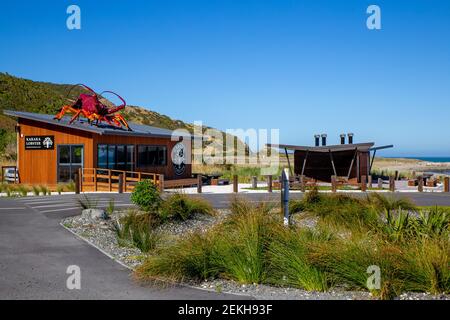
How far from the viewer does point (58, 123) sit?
25.7 metres

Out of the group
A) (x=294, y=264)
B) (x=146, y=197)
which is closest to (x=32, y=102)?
(x=146, y=197)

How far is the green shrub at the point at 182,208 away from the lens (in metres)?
13.1

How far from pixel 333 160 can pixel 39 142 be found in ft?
55.9

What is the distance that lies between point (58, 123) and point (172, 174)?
8300 mm

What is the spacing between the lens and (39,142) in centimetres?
2672

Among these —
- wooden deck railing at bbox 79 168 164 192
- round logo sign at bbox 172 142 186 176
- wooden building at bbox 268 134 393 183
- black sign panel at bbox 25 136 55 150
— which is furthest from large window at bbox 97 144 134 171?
wooden building at bbox 268 134 393 183

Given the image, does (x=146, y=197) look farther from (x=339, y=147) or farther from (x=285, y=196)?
(x=339, y=147)

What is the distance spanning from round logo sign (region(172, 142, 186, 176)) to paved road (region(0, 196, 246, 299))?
1865 cm

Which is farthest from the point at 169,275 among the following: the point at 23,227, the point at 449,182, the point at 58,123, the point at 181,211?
the point at 449,182

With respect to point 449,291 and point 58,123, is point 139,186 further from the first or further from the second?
point 58,123
